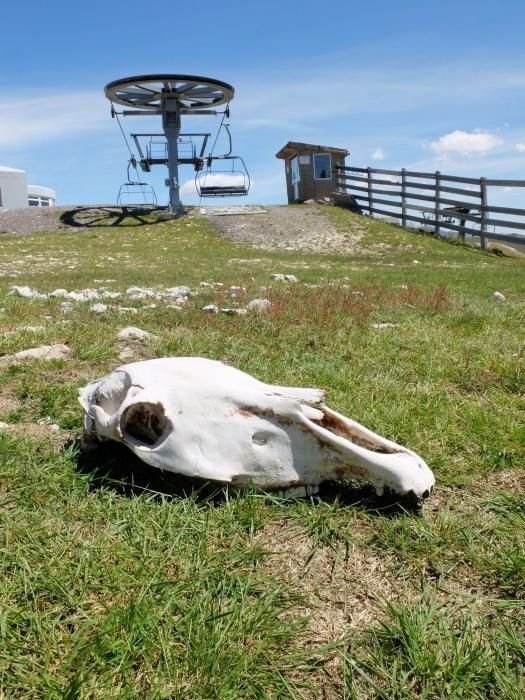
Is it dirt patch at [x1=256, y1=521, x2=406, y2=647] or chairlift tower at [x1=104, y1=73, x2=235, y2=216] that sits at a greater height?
chairlift tower at [x1=104, y1=73, x2=235, y2=216]

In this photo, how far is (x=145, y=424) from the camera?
2.79m

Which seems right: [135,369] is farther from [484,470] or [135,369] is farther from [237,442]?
[484,470]

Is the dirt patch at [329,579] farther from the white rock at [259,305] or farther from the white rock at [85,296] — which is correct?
the white rock at [85,296]

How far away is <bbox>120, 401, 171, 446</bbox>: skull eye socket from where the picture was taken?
2.69m

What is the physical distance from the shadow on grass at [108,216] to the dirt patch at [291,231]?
331 centimetres

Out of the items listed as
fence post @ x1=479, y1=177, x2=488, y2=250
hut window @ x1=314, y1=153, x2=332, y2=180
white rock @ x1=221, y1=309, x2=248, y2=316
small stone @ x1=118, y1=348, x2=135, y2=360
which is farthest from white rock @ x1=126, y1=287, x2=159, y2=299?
hut window @ x1=314, y1=153, x2=332, y2=180

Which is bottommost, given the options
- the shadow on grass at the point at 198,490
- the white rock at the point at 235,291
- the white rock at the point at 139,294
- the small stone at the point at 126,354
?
the shadow on grass at the point at 198,490

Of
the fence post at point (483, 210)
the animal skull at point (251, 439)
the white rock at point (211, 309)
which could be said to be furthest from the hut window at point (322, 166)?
the animal skull at point (251, 439)

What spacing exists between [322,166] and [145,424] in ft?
107

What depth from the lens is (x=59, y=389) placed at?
12.6ft

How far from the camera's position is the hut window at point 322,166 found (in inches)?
1312

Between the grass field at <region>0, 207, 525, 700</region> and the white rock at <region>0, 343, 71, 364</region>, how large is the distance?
128 mm

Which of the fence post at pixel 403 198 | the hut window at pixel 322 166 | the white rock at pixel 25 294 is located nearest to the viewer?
the white rock at pixel 25 294

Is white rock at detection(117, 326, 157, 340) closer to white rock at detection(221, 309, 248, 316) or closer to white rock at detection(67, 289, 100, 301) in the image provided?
white rock at detection(221, 309, 248, 316)
